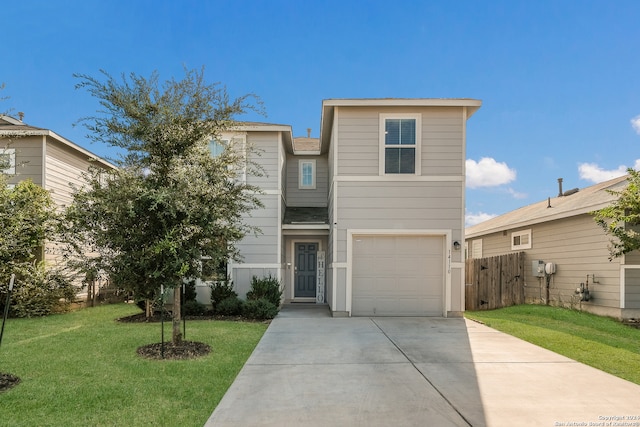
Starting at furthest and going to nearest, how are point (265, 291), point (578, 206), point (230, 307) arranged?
1. point (578, 206)
2. point (265, 291)
3. point (230, 307)

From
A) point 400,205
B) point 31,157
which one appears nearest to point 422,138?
point 400,205

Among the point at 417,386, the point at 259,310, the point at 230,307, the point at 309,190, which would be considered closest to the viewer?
the point at 417,386

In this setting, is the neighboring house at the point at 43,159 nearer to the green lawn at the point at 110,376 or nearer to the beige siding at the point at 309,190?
the green lawn at the point at 110,376

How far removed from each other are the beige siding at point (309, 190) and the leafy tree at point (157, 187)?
770 cm

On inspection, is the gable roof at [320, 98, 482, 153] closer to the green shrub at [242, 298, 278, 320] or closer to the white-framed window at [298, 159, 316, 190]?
the white-framed window at [298, 159, 316, 190]

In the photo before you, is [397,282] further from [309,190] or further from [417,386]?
[417,386]

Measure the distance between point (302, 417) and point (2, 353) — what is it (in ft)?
18.0

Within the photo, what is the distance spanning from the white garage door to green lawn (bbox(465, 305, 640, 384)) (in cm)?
144

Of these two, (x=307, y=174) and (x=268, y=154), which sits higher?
(x=268, y=154)

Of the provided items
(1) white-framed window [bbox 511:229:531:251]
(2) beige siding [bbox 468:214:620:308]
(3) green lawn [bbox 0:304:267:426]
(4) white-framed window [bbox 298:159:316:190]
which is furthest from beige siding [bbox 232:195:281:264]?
(1) white-framed window [bbox 511:229:531:251]

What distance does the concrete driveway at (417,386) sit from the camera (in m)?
3.98

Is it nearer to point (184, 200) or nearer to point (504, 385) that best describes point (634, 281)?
point (504, 385)

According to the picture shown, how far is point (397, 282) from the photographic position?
10.8 m

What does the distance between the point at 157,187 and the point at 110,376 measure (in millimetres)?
2797
